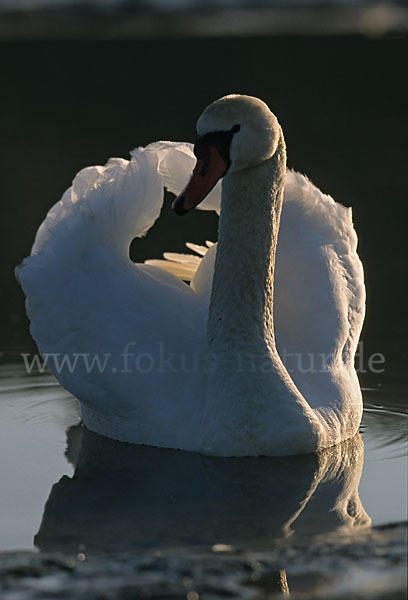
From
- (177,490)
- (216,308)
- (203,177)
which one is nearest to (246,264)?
(216,308)

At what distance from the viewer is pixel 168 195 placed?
1555cm

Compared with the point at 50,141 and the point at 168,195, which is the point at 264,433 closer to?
the point at 168,195

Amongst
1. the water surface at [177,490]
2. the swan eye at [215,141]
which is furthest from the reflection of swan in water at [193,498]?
the swan eye at [215,141]

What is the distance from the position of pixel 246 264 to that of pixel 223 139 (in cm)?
76

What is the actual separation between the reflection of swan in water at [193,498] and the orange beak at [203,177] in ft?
4.54

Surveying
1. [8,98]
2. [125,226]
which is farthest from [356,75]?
[125,226]

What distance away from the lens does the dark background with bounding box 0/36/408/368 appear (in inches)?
504

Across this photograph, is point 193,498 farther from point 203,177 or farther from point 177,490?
point 203,177

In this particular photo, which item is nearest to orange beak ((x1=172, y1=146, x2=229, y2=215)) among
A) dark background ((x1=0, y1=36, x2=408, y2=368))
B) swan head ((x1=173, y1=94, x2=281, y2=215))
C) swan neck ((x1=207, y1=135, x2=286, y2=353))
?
swan head ((x1=173, y1=94, x2=281, y2=215))

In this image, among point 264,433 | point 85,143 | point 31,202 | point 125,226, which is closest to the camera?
point 264,433

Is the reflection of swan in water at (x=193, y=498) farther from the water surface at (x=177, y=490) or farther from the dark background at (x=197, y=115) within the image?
the dark background at (x=197, y=115)

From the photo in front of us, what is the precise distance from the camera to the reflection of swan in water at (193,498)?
233 inches

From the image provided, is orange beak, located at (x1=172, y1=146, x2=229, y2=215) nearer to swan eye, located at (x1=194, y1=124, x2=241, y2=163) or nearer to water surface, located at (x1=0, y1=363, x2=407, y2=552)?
swan eye, located at (x1=194, y1=124, x2=241, y2=163)

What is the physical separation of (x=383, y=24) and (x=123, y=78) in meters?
7.86
